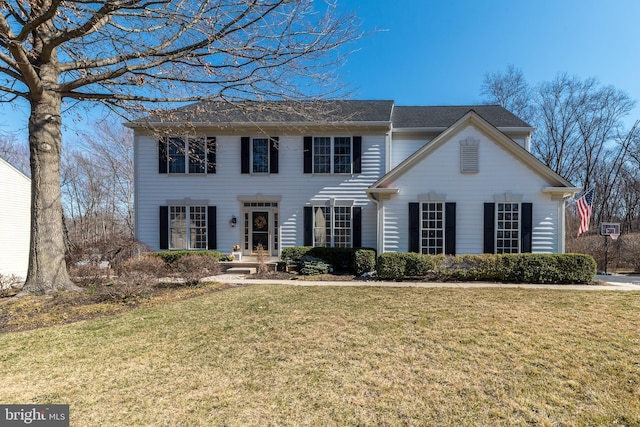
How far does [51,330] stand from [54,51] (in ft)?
22.2

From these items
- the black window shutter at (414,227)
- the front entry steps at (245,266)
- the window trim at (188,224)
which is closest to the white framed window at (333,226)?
the front entry steps at (245,266)

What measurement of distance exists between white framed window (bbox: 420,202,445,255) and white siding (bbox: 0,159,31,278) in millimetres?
19543

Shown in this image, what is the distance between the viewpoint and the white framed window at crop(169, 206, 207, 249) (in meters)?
14.0

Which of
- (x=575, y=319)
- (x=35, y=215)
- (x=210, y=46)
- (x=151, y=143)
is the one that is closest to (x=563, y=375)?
(x=575, y=319)

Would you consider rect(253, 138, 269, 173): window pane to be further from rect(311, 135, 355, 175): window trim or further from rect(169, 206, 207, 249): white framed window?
rect(169, 206, 207, 249): white framed window

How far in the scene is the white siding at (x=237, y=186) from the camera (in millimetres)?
13742

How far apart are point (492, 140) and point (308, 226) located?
26.5 feet

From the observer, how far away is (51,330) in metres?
5.18

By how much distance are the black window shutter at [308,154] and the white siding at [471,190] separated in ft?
13.9

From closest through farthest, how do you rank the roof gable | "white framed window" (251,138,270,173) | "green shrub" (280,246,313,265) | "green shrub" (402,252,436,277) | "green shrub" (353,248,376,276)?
1. "green shrub" (402,252,436,277)
2. the roof gable
3. "green shrub" (353,248,376,276)
4. "green shrub" (280,246,313,265)
5. "white framed window" (251,138,270,173)

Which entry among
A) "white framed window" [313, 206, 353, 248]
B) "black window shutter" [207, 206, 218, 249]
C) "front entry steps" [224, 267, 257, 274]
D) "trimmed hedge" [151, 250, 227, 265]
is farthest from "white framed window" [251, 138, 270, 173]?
"front entry steps" [224, 267, 257, 274]

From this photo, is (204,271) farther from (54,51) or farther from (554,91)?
(554,91)

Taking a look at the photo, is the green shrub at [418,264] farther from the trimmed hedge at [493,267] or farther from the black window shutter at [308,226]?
the black window shutter at [308,226]

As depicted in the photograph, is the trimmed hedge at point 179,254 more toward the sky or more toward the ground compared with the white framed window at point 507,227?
more toward the ground
